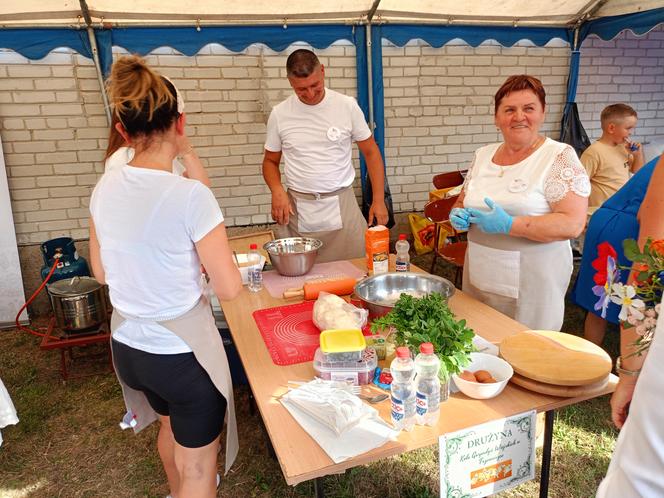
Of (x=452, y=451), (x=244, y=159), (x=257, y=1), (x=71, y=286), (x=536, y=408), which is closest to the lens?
(x=452, y=451)

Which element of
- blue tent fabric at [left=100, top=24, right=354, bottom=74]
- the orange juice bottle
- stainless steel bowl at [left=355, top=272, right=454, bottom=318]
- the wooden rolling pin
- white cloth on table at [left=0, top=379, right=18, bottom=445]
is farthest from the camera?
blue tent fabric at [left=100, top=24, right=354, bottom=74]

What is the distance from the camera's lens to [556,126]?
618cm

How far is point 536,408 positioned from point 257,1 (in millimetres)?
4086

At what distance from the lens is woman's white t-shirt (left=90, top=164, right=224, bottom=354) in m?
1.50

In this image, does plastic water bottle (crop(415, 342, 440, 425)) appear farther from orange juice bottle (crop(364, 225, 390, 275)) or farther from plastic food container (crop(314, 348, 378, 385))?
orange juice bottle (crop(364, 225, 390, 275))

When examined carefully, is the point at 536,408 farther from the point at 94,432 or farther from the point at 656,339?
the point at 94,432

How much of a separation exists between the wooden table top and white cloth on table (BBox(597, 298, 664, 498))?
69 cm

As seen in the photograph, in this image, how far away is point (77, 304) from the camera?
3.58 meters

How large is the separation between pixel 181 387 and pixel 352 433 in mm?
630

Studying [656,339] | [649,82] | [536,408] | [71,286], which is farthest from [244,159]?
[649,82]

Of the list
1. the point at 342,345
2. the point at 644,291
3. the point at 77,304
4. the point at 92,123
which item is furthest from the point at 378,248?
the point at 92,123

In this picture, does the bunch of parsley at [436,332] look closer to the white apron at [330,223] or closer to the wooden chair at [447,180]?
the white apron at [330,223]

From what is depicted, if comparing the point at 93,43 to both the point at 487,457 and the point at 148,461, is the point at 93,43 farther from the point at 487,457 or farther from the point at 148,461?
the point at 487,457

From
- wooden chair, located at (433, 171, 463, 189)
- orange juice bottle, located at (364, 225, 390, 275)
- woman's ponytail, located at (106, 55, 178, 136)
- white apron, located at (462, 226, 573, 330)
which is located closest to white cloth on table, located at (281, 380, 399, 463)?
woman's ponytail, located at (106, 55, 178, 136)
